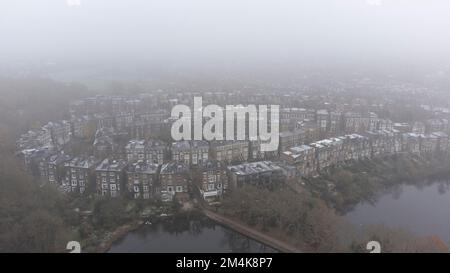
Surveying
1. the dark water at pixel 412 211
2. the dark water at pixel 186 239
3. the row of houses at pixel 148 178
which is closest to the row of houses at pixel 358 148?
the row of houses at pixel 148 178

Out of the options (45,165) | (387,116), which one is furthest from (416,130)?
(45,165)

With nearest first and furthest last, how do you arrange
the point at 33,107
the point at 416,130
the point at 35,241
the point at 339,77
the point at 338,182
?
the point at 35,241 → the point at 338,182 → the point at 416,130 → the point at 33,107 → the point at 339,77

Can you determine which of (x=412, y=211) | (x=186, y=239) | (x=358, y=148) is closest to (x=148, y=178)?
(x=186, y=239)

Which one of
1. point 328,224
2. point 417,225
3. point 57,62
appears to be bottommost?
point 417,225

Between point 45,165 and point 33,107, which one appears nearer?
point 45,165

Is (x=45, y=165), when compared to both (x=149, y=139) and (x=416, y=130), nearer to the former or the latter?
(x=149, y=139)

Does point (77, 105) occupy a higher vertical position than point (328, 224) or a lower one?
higher
